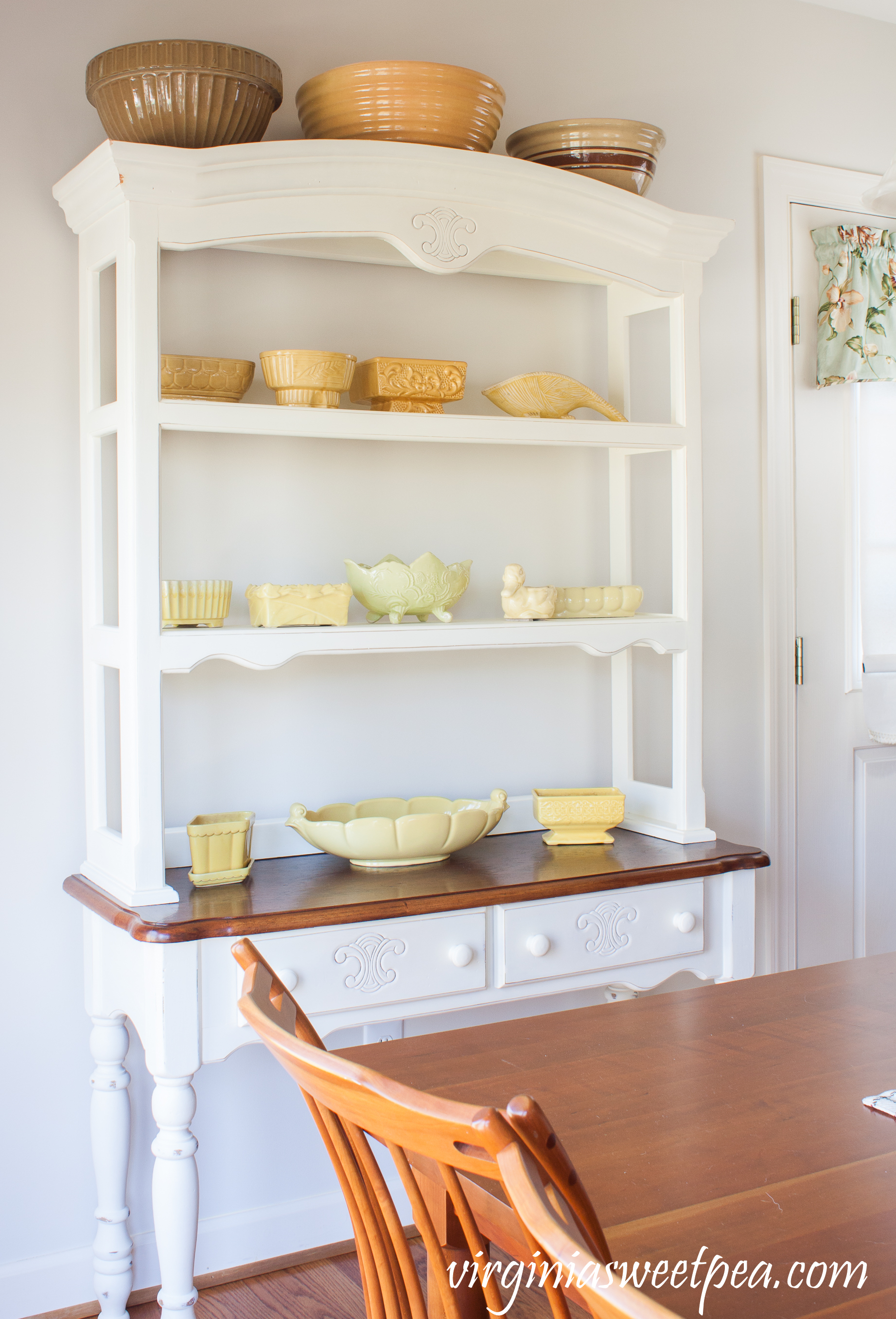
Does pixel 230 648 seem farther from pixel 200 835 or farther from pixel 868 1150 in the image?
pixel 868 1150

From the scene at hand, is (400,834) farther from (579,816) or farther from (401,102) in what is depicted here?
(401,102)

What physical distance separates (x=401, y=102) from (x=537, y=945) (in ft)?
5.10

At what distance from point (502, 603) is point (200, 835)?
0.76 metres

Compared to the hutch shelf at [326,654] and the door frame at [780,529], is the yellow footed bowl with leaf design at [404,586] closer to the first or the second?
the hutch shelf at [326,654]

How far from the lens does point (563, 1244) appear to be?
56 centimetres

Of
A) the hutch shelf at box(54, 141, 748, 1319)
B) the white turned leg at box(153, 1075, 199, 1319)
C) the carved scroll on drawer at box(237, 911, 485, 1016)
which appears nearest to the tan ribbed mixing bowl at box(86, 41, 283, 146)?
the hutch shelf at box(54, 141, 748, 1319)

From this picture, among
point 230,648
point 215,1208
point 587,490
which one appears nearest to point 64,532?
point 230,648

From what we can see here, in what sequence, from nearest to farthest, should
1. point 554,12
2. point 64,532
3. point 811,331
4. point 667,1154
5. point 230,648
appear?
point 667,1154, point 230,648, point 64,532, point 554,12, point 811,331

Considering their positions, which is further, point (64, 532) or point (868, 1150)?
point (64, 532)

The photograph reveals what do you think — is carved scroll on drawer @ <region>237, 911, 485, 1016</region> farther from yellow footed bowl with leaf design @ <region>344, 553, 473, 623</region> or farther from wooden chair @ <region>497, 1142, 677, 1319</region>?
wooden chair @ <region>497, 1142, 677, 1319</region>

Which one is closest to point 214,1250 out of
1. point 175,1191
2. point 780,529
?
point 175,1191

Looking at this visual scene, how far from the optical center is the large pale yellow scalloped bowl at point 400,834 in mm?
2084

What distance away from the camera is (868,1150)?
103cm

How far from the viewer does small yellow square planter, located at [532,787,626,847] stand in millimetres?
2348
